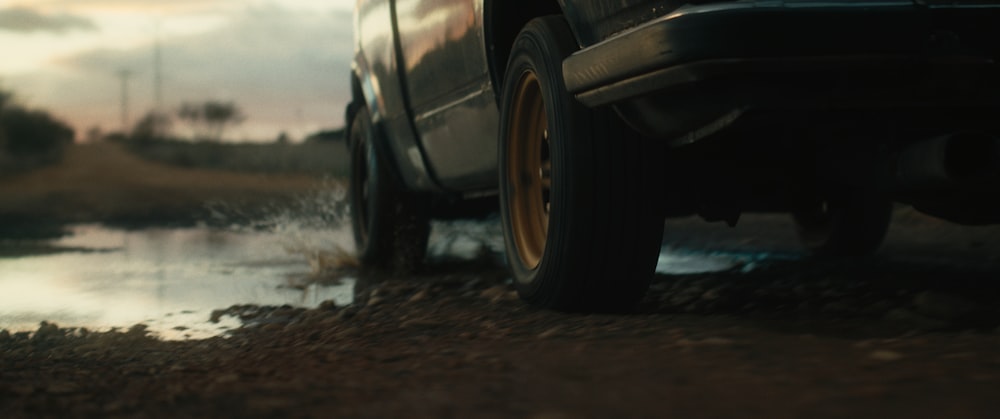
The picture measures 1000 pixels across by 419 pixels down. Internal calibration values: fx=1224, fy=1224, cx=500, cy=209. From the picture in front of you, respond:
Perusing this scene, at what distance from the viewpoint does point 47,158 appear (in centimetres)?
2666

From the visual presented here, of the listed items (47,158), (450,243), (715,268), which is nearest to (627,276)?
(715,268)

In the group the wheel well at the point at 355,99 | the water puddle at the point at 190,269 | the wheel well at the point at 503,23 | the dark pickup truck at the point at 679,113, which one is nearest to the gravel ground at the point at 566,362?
the dark pickup truck at the point at 679,113

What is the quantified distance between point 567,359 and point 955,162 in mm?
1097

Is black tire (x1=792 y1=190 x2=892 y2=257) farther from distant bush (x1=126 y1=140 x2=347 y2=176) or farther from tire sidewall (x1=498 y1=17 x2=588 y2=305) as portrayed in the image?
distant bush (x1=126 y1=140 x2=347 y2=176)

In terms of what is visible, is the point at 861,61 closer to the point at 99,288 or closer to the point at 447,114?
the point at 447,114

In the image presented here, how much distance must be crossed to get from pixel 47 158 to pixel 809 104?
26.0 metres

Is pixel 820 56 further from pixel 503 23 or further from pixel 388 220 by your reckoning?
pixel 388 220

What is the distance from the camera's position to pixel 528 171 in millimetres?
4145

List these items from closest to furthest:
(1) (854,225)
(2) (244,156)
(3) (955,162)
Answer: (3) (955,162) → (1) (854,225) → (2) (244,156)

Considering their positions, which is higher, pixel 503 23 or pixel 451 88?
pixel 503 23

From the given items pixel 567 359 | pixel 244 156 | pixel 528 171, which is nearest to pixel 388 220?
pixel 528 171

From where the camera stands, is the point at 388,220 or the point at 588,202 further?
the point at 388,220

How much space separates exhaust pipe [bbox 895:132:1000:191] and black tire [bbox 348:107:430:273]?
353 cm

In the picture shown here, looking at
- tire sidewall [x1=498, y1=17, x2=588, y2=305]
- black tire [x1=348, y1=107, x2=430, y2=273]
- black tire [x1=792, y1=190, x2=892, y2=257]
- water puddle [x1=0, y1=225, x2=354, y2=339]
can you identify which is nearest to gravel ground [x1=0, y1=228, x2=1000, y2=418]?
tire sidewall [x1=498, y1=17, x2=588, y2=305]
